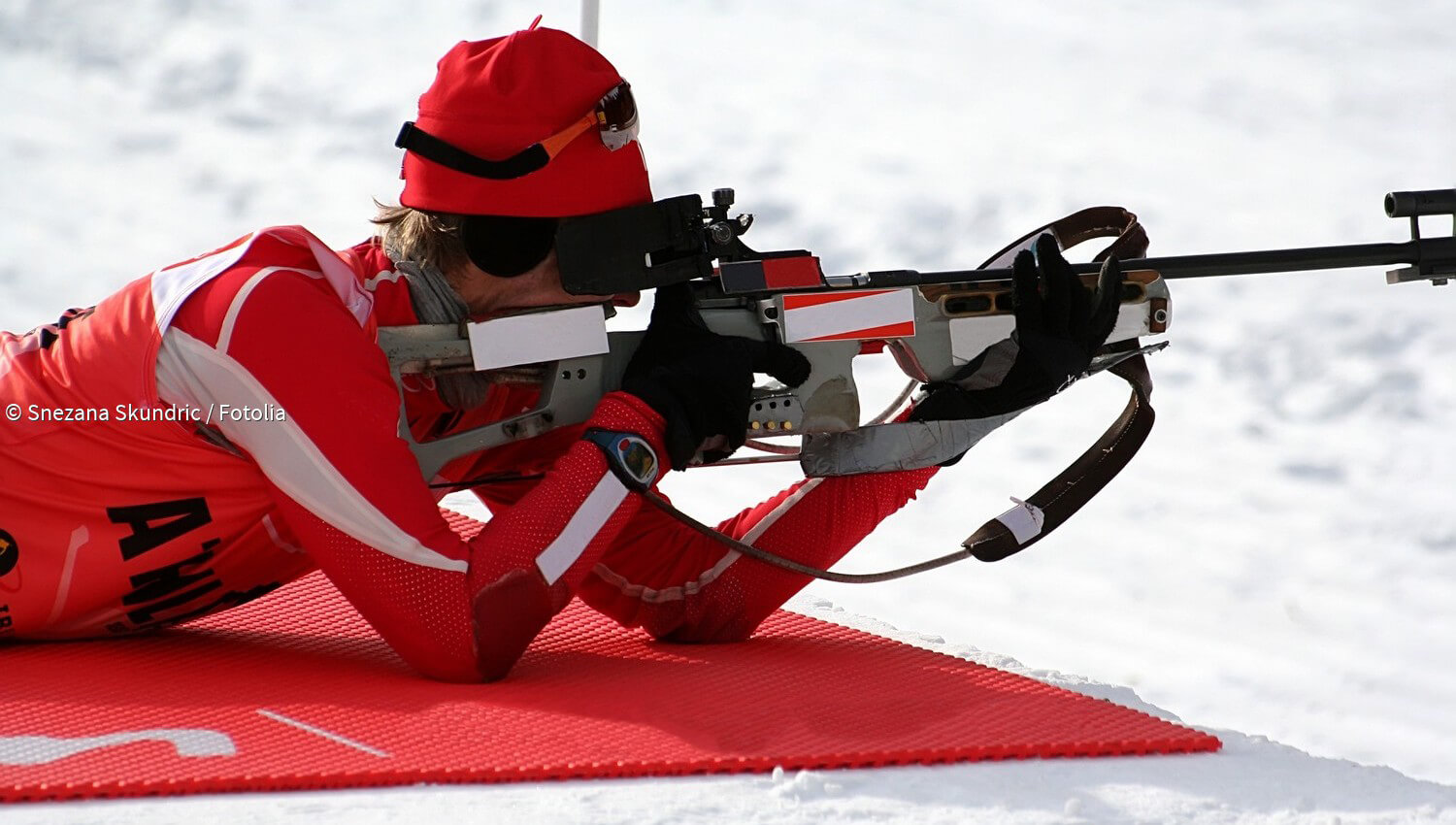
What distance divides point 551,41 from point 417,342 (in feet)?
1.89

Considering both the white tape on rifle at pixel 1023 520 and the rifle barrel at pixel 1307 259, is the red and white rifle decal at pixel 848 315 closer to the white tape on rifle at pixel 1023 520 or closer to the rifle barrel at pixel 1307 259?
the rifle barrel at pixel 1307 259

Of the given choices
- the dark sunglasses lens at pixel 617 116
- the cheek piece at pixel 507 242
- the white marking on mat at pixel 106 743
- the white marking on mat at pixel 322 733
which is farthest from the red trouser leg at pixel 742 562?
the white marking on mat at pixel 106 743

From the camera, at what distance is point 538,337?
8.82ft

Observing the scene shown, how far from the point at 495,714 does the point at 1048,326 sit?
3.72 ft

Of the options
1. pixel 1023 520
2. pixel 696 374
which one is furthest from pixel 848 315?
pixel 1023 520

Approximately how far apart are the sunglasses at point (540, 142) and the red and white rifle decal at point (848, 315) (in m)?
0.41

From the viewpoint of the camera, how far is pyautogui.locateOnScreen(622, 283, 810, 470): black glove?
2.66 metres

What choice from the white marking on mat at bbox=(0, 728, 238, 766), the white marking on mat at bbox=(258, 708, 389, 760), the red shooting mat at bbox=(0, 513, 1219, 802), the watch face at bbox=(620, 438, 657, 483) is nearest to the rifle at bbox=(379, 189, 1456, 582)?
Result: the watch face at bbox=(620, 438, 657, 483)

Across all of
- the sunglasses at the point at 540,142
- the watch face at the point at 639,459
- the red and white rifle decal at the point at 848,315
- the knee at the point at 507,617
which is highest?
the sunglasses at the point at 540,142

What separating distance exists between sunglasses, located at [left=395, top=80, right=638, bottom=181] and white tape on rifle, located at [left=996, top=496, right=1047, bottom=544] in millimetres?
947

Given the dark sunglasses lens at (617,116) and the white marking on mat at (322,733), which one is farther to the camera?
the dark sunglasses lens at (617,116)

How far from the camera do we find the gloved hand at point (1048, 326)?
2.75 m

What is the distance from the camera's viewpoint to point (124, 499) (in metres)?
2.60

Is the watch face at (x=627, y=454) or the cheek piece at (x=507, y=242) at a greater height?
the cheek piece at (x=507, y=242)
